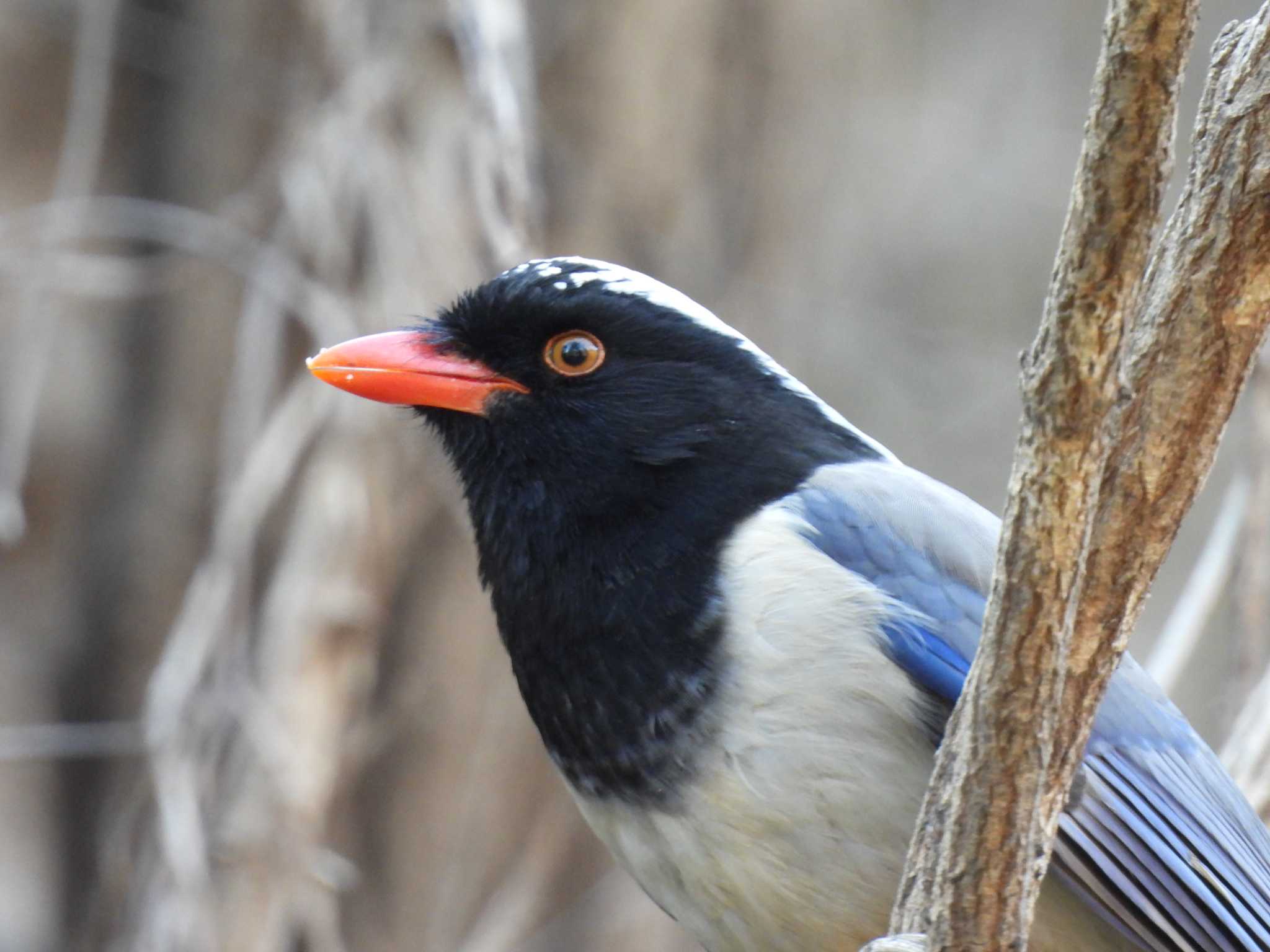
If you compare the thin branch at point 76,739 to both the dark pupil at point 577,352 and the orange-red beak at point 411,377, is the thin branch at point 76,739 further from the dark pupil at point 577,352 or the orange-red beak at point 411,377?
the dark pupil at point 577,352

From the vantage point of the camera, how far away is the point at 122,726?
4730 millimetres

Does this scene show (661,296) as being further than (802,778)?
Yes

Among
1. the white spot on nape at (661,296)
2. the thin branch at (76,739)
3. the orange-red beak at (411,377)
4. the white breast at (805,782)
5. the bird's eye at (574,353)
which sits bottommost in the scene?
the thin branch at (76,739)

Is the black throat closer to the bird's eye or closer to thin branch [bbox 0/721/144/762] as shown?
the bird's eye

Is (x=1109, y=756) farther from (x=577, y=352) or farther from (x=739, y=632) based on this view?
(x=577, y=352)

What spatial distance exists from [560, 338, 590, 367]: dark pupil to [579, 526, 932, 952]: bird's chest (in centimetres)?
59

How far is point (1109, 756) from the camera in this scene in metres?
2.39

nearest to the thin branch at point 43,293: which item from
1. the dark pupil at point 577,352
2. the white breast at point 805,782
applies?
the dark pupil at point 577,352

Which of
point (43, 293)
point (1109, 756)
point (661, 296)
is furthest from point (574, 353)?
point (43, 293)

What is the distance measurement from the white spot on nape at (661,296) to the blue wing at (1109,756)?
7.3 inches

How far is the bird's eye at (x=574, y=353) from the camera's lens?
2801 millimetres

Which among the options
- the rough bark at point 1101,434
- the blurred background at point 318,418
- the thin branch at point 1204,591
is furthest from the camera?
the blurred background at point 318,418

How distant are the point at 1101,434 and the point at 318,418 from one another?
2.74m

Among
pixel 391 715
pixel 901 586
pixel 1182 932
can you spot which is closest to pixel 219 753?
pixel 391 715
